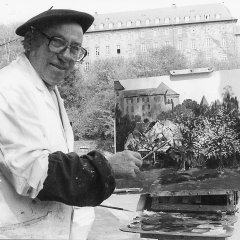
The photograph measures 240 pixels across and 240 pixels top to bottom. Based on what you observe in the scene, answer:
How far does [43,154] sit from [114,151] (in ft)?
17.9

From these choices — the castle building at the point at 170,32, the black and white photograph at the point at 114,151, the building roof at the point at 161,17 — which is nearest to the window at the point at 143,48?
the castle building at the point at 170,32

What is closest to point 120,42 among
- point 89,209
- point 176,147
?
point 176,147

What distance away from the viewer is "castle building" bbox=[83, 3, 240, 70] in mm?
39156

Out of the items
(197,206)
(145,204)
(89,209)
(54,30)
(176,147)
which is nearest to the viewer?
(54,30)

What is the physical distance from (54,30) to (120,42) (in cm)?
3911

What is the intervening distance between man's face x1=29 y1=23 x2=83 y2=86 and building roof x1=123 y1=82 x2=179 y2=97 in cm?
471

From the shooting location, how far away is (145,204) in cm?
393

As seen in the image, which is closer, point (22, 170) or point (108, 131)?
point (22, 170)

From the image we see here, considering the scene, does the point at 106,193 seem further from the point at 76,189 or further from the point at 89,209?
the point at 89,209

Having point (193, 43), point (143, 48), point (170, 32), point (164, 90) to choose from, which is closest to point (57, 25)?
point (164, 90)

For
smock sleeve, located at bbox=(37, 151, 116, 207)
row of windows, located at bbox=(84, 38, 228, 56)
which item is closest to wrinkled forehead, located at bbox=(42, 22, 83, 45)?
smock sleeve, located at bbox=(37, 151, 116, 207)

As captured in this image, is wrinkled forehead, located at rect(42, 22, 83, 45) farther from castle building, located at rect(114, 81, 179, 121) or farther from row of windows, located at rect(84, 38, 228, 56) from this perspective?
row of windows, located at rect(84, 38, 228, 56)

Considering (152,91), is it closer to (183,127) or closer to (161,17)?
(183,127)

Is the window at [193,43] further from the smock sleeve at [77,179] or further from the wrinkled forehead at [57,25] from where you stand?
the smock sleeve at [77,179]
